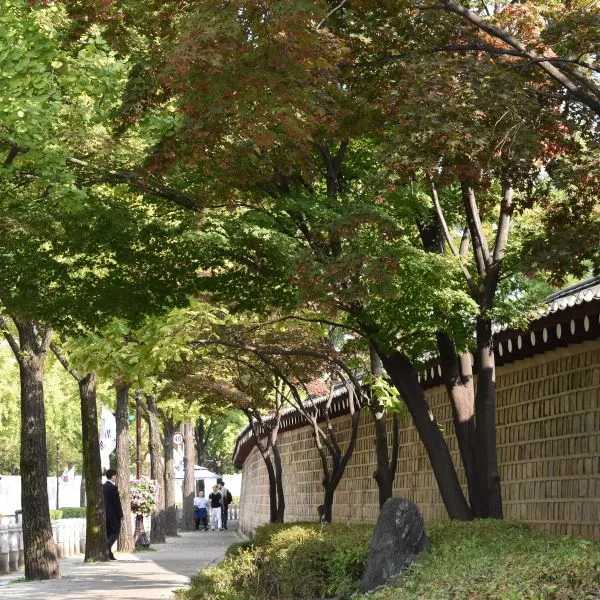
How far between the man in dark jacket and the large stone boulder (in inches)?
682

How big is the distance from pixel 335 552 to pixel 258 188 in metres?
4.57

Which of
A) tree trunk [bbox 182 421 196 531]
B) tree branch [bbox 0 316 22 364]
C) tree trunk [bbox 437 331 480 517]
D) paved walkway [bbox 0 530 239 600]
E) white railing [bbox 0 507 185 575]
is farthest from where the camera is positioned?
tree trunk [bbox 182 421 196 531]

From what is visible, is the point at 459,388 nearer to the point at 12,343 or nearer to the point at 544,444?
the point at 544,444

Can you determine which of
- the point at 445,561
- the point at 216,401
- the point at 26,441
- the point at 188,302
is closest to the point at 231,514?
the point at 216,401

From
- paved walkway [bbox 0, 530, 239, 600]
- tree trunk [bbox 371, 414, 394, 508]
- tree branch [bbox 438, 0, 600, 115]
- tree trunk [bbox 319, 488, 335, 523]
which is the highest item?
tree branch [bbox 438, 0, 600, 115]

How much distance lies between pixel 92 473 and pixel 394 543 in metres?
15.7

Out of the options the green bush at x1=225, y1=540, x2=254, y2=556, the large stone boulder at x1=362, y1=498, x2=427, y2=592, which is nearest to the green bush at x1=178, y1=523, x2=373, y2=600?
the large stone boulder at x1=362, y1=498, x2=427, y2=592

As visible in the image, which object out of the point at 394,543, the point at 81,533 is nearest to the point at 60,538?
the point at 81,533

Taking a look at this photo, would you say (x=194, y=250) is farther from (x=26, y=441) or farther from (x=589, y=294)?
(x=26, y=441)

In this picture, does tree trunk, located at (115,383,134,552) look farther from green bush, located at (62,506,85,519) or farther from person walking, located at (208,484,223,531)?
green bush, located at (62,506,85,519)

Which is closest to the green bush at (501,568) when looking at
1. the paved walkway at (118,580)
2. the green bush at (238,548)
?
the green bush at (238,548)

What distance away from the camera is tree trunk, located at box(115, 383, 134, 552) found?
32.3 meters

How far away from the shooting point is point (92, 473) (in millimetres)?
26328

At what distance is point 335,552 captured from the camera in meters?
13.4
